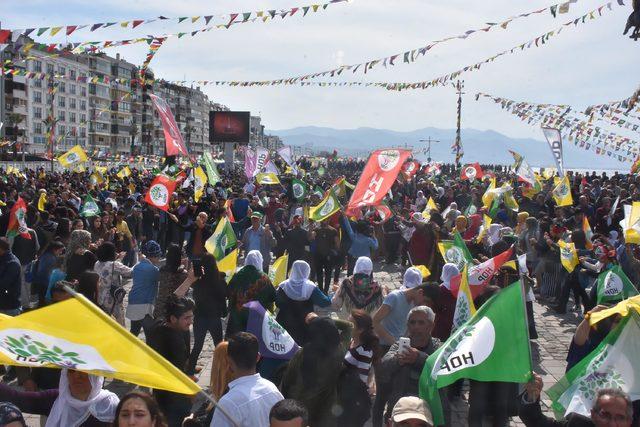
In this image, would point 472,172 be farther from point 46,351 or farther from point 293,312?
point 46,351

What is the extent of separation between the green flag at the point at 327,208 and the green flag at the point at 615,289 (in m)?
5.57

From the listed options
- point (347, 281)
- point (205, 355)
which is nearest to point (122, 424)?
point (347, 281)

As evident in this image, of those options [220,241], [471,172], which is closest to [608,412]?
[220,241]

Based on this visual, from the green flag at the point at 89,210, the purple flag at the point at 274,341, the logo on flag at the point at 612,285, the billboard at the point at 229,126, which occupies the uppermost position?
the billboard at the point at 229,126

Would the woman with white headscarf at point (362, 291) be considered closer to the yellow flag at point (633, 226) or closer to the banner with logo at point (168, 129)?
the yellow flag at point (633, 226)

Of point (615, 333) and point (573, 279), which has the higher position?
point (615, 333)

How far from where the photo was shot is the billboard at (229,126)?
56562 millimetres

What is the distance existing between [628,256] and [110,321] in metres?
8.65

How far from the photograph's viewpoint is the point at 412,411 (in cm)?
355

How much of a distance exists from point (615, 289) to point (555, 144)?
14.4 m

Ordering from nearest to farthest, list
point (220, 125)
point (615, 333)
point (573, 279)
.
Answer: point (615, 333) → point (573, 279) → point (220, 125)

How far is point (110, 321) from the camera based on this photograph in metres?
3.00

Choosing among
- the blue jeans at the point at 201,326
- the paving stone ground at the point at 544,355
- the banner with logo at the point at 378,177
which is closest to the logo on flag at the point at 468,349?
the paving stone ground at the point at 544,355

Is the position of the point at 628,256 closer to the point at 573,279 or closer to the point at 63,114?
the point at 573,279
